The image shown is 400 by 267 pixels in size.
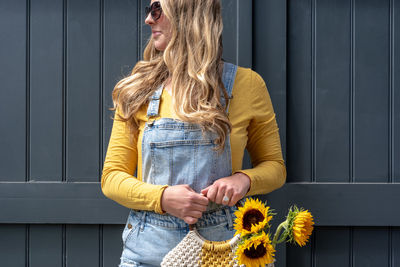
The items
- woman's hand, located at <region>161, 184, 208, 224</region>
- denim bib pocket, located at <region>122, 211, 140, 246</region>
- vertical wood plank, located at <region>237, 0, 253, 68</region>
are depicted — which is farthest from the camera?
vertical wood plank, located at <region>237, 0, 253, 68</region>

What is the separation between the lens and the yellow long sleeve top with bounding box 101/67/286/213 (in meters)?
1.17

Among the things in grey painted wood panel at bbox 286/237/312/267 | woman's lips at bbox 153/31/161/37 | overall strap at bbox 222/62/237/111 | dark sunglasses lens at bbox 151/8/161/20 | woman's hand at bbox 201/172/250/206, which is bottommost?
grey painted wood panel at bbox 286/237/312/267

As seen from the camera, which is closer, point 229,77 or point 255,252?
point 255,252

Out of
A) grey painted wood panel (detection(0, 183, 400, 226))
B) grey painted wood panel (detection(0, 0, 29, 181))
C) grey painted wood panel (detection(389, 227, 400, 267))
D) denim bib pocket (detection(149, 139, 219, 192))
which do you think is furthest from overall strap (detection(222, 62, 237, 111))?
grey painted wood panel (detection(389, 227, 400, 267))

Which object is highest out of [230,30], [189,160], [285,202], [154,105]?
[230,30]

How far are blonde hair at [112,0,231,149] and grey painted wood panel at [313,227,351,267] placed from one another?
2.86ft

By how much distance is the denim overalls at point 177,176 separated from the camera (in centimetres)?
113

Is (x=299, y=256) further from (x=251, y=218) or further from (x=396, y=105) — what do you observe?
(x=251, y=218)

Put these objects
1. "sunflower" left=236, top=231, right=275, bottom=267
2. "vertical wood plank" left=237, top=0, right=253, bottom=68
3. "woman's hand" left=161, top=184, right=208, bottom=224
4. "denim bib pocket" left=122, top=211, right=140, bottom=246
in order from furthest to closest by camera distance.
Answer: "vertical wood plank" left=237, top=0, right=253, bottom=68
"denim bib pocket" left=122, top=211, right=140, bottom=246
"woman's hand" left=161, top=184, right=208, bottom=224
"sunflower" left=236, top=231, right=275, bottom=267

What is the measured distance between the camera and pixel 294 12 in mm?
1719

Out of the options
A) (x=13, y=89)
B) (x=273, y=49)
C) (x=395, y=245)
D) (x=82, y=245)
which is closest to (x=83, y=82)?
(x=13, y=89)

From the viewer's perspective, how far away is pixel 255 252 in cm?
93

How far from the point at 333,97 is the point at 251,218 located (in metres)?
0.97

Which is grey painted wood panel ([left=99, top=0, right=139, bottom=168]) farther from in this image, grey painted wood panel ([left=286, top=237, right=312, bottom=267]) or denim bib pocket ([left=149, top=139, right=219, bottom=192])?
grey painted wood panel ([left=286, top=237, right=312, bottom=267])
